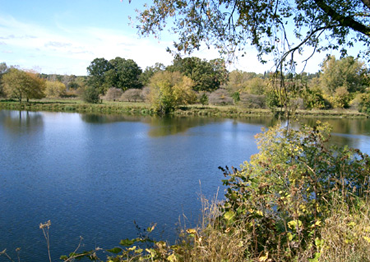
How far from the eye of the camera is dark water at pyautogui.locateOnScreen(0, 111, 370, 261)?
30.0 ft

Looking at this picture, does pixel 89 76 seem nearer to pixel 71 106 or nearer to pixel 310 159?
pixel 71 106

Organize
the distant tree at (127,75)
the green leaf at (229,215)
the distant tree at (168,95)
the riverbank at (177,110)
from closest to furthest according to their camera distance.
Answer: the green leaf at (229,215) → the distant tree at (168,95) → the riverbank at (177,110) → the distant tree at (127,75)

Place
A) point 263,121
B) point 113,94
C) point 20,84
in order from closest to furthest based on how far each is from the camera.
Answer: point 263,121, point 20,84, point 113,94

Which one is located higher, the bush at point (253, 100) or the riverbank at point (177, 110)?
the bush at point (253, 100)

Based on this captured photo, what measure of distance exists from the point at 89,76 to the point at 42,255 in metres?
71.7

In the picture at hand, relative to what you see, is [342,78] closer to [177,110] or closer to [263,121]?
[263,121]

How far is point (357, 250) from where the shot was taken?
296 cm

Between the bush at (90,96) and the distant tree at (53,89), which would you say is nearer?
the bush at (90,96)

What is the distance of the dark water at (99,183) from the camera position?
9.15 metres

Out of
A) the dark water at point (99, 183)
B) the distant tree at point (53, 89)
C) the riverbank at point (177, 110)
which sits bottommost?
the dark water at point (99, 183)

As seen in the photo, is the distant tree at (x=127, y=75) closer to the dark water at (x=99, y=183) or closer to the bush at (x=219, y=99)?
the bush at (x=219, y=99)

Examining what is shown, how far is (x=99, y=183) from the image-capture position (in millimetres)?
13633


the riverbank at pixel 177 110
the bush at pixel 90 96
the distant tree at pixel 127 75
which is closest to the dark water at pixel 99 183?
the riverbank at pixel 177 110

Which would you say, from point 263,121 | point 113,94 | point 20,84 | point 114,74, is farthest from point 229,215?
point 114,74
